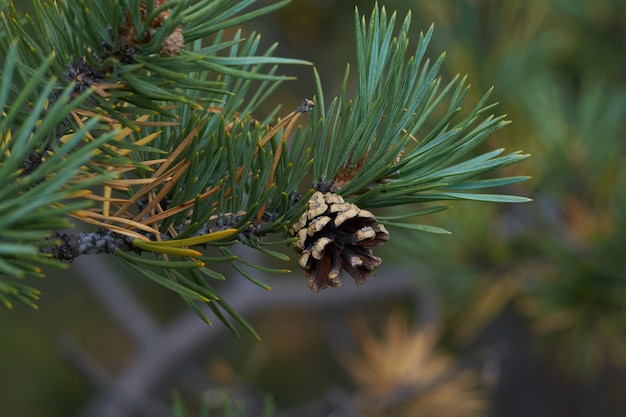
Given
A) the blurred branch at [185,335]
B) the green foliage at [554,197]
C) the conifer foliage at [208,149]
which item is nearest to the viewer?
the conifer foliage at [208,149]

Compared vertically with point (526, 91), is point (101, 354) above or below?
below

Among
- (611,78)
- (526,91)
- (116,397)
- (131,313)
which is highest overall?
(611,78)

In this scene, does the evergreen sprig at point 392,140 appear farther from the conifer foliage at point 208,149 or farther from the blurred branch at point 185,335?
the blurred branch at point 185,335

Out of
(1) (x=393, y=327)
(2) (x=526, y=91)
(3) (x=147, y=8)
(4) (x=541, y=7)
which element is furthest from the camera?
(1) (x=393, y=327)

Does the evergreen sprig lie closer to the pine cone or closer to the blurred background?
the pine cone

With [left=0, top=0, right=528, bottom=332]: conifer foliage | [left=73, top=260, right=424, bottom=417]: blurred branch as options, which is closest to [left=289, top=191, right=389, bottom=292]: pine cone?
[left=0, top=0, right=528, bottom=332]: conifer foliage

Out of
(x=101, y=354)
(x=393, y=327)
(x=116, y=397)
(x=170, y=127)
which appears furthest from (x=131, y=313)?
(x=170, y=127)

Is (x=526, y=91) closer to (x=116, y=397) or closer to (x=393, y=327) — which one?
(x=393, y=327)

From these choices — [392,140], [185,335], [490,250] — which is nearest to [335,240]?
[392,140]

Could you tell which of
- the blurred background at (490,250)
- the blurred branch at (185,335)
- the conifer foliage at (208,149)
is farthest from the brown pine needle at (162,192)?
the blurred branch at (185,335)
